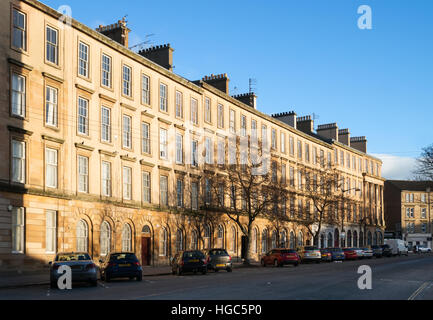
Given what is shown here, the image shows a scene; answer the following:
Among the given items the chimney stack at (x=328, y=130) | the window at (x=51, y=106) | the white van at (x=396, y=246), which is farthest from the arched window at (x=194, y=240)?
the chimney stack at (x=328, y=130)

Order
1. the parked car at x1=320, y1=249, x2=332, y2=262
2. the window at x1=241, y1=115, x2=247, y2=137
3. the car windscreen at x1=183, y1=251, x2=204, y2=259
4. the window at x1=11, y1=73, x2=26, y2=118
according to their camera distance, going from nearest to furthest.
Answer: the window at x1=11, y1=73, x2=26, y2=118 → the car windscreen at x1=183, y1=251, x2=204, y2=259 → the parked car at x1=320, y1=249, x2=332, y2=262 → the window at x1=241, y1=115, x2=247, y2=137

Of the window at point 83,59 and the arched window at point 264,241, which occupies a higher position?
the window at point 83,59

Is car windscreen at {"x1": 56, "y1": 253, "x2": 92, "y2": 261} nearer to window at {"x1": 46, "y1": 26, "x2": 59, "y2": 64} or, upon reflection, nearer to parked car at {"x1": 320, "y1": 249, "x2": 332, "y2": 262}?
window at {"x1": 46, "y1": 26, "x2": 59, "y2": 64}

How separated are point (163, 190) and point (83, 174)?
392 inches

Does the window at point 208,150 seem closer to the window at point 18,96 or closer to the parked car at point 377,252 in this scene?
the window at point 18,96

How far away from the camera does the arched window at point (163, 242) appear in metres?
46.4

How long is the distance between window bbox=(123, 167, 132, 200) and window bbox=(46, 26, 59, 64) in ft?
32.2

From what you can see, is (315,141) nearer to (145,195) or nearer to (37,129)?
(145,195)

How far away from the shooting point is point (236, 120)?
60.4 metres

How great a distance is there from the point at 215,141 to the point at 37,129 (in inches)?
915

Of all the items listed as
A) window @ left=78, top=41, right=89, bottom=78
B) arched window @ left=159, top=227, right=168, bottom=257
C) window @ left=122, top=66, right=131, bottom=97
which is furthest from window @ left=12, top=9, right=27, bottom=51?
arched window @ left=159, top=227, right=168, bottom=257

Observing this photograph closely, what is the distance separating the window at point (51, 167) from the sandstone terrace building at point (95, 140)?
69 mm

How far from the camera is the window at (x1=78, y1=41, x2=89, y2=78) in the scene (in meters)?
39.2

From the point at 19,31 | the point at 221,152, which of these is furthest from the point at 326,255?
the point at 19,31
